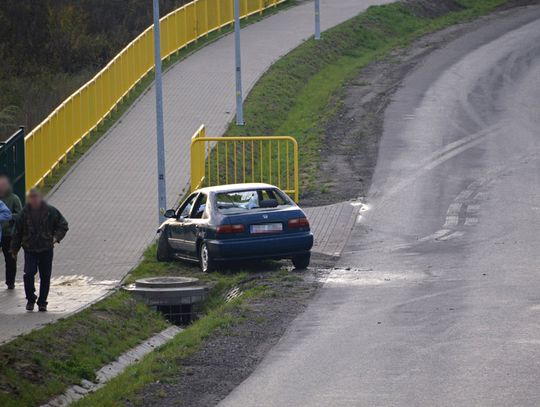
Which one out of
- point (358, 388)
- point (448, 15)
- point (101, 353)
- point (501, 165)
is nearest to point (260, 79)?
point (501, 165)

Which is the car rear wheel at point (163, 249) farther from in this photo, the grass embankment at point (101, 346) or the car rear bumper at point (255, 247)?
the car rear bumper at point (255, 247)

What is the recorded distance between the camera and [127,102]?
33.6 m

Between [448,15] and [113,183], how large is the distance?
25897 millimetres

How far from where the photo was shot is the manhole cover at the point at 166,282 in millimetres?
17406

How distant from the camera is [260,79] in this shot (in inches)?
1417

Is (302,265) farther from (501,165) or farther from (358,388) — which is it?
(501,165)

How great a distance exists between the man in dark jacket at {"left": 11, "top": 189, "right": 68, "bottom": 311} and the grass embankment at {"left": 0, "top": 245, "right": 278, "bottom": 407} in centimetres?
76

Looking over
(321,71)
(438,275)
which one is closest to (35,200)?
(438,275)

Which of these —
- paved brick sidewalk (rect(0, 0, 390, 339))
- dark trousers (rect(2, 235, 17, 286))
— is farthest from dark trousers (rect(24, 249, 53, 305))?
dark trousers (rect(2, 235, 17, 286))

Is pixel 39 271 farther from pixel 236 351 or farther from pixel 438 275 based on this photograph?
pixel 438 275

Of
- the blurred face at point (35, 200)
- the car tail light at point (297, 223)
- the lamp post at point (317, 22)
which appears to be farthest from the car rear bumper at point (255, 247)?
the lamp post at point (317, 22)

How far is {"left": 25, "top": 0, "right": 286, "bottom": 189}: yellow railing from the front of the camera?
1017 inches

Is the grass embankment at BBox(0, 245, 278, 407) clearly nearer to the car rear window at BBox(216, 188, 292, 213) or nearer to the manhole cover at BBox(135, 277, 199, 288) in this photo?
A: the manhole cover at BBox(135, 277, 199, 288)

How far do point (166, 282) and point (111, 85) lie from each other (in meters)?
15.5
